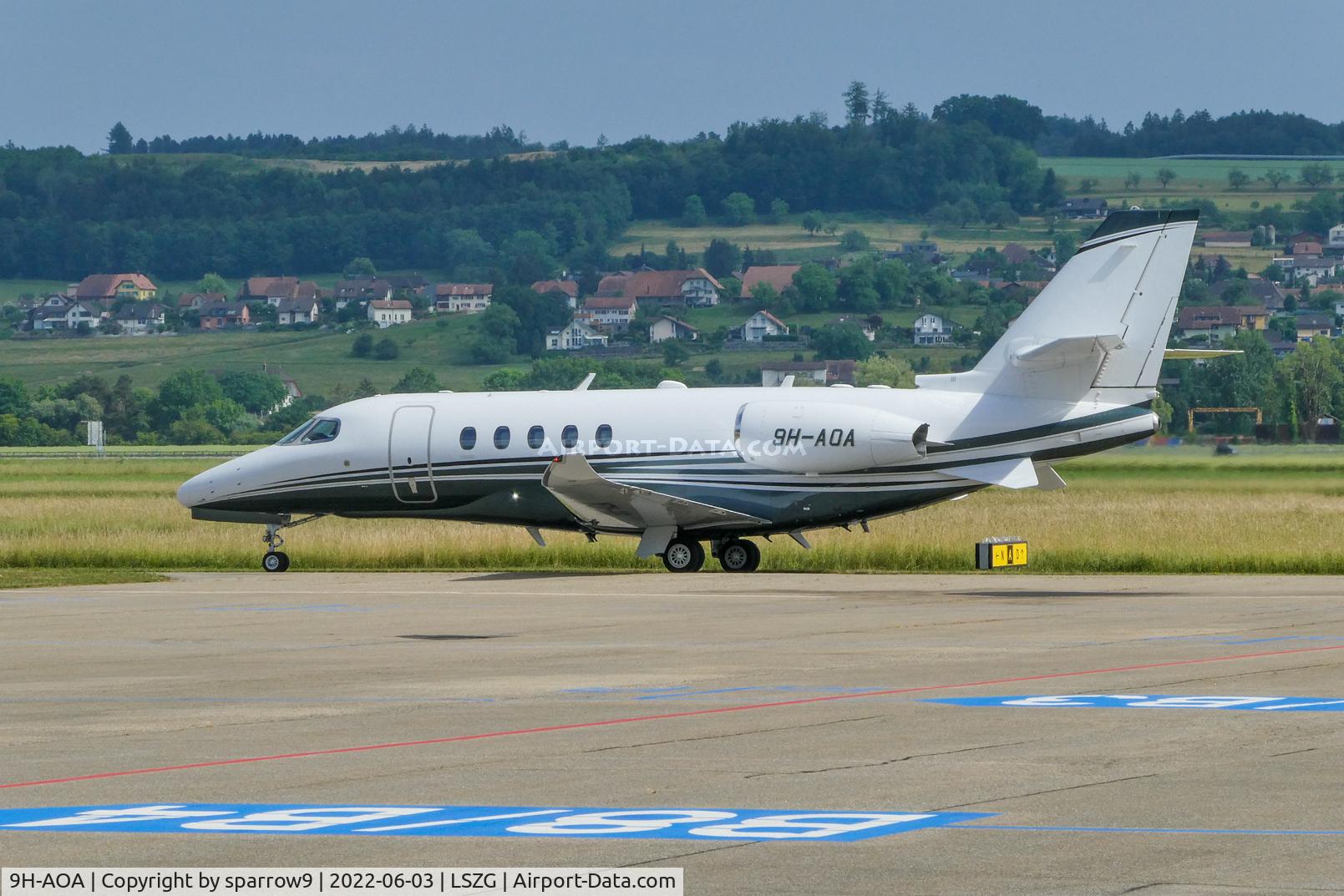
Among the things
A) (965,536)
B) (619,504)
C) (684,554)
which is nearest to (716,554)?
(684,554)

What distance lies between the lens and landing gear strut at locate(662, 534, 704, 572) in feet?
114

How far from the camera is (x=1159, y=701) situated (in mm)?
16297

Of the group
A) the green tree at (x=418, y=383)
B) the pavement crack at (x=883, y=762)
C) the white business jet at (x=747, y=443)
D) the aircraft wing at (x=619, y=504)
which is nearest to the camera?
the pavement crack at (x=883, y=762)

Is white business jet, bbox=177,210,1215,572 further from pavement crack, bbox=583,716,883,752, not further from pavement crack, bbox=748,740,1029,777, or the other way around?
pavement crack, bbox=748,740,1029,777

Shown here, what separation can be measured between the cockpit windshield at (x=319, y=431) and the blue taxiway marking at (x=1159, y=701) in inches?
834

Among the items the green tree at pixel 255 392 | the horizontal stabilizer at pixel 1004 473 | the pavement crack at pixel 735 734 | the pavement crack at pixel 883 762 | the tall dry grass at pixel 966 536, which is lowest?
the green tree at pixel 255 392

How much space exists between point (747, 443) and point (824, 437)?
1271 mm

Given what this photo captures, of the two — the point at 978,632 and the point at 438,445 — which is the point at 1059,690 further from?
the point at 438,445

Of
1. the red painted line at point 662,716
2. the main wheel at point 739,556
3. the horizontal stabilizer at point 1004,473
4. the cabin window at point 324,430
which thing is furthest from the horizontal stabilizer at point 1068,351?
the cabin window at point 324,430

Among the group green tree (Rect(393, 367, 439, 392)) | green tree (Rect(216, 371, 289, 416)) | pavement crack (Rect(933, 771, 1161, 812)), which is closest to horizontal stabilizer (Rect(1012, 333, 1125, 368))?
pavement crack (Rect(933, 771, 1161, 812))

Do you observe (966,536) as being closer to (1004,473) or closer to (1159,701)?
(1004,473)

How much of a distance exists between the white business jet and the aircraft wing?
4cm

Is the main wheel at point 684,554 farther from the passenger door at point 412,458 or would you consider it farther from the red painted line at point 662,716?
the red painted line at point 662,716

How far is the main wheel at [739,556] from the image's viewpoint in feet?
115
